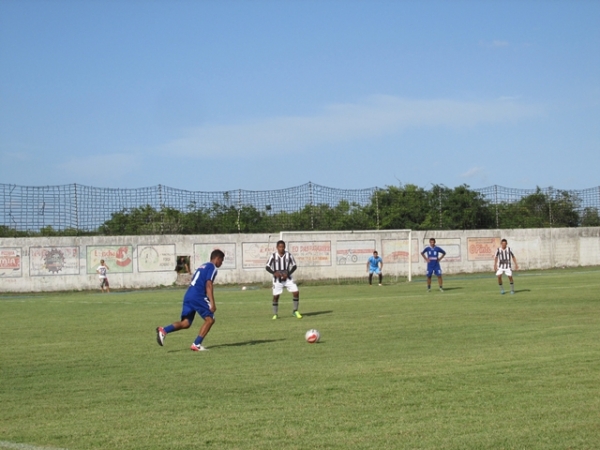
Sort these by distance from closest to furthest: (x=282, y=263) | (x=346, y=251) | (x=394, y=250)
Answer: (x=282, y=263)
(x=346, y=251)
(x=394, y=250)

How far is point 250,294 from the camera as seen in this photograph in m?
34.0

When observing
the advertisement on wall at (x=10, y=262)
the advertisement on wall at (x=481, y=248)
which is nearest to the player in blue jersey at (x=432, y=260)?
the advertisement on wall at (x=481, y=248)

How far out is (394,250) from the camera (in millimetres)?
46406

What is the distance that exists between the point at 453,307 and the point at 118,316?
9.57 metres

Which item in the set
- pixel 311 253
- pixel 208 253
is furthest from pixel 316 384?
pixel 311 253

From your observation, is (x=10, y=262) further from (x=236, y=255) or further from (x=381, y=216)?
(x=381, y=216)

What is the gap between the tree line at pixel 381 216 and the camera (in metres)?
43.5

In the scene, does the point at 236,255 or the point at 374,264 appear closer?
the point at 374,264

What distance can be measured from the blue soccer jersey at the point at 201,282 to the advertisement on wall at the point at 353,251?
30.5 meters

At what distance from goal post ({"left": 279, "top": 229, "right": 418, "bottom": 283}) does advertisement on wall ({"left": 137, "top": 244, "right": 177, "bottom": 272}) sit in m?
5.84

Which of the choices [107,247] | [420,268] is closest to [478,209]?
[420,268]

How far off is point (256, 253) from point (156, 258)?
5293 mm

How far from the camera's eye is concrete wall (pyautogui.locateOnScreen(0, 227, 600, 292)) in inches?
1597

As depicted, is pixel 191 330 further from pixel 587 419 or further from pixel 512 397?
pixel 587 419
